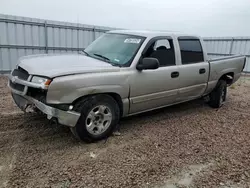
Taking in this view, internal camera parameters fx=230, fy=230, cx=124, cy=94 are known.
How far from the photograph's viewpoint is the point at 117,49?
4207 mm

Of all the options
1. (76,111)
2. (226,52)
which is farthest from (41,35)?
(226,52)

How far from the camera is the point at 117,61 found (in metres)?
3.94

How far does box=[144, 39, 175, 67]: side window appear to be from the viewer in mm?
4227

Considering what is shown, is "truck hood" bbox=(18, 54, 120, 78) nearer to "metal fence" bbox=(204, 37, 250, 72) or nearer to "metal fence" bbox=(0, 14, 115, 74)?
"metal fence" bbox=(0, 14, 115, 74)

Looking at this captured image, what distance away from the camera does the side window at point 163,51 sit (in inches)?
166

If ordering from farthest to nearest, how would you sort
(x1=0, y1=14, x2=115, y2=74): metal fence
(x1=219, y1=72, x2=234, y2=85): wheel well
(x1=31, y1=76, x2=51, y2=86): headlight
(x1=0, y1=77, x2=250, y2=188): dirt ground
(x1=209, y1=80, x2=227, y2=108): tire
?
(x1=0, y1=14, x2=115, y2=74): metal fence, (x1=219, y1=72, x2=234, y2=85): wheel well, (x1=209, y1=80, x2=227, y2=108): tire, (x1=31, y1=76, x2=51, y2=86): headlight, (x1=0, y1=77, x2=250, y2=188): dirt ground

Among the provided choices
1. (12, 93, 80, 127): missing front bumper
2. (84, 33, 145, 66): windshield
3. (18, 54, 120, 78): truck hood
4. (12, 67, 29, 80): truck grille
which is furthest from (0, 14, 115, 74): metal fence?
(12, 93, 80, 127): missing front bumper

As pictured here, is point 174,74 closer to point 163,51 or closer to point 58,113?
point 163,51

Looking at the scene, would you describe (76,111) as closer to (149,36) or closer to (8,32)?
(149,36)

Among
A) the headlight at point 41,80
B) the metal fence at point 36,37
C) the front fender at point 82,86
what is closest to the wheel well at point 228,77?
the front fender at point 82,86

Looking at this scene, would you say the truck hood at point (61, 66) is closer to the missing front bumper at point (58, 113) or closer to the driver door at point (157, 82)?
the missing front bumper at point (58, 113)

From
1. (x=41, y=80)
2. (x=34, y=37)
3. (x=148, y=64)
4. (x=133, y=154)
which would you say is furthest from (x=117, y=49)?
(x=34, y=37)

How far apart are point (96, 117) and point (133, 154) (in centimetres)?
80

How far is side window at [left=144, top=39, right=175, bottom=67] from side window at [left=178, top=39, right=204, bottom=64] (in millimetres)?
309
